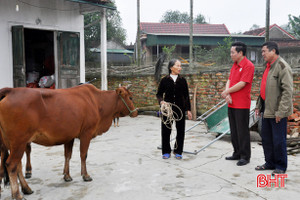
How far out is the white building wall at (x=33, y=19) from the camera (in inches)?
306

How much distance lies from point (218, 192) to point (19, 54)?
6209 millimetres

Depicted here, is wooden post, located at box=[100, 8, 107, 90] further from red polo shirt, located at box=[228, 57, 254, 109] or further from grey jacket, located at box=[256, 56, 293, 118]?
grey jacket, located at box=[256, 56, 293, 118]

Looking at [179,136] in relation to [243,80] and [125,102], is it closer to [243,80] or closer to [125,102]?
[125,102]

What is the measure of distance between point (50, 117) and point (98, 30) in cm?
2406

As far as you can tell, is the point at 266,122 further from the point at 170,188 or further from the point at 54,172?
the point at 54,172

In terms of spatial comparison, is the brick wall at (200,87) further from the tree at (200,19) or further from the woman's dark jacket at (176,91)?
the tree at (200,19)

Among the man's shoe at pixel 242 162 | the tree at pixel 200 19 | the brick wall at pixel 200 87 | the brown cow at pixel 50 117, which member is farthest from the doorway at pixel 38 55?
the tree at pixel 200 19

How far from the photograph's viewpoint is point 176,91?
551 cm

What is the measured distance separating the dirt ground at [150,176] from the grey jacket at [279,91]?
97 cm

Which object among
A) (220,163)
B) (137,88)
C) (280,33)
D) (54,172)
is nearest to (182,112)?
(220,163)

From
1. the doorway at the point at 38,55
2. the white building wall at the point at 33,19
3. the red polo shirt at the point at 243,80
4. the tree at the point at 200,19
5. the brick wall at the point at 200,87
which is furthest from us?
the tree at the point at 200,19

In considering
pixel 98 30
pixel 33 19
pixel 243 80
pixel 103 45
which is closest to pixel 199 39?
pixel 98 30

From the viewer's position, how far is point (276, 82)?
451 centimetres

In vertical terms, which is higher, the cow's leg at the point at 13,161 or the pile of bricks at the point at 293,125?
the cow's leg at the point at 13,161
